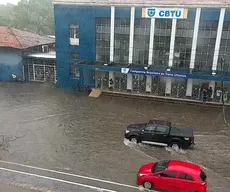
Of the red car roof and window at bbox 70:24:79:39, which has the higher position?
window at bbox 70:24:79:39

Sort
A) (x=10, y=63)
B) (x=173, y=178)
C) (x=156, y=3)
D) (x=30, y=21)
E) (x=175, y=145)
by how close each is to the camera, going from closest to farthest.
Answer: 1. (x=173, y=178)
2. (x=175, y=145)
3. (x=156, y=3)
4. (x=10, y=63)
5. (x=30, y=21)

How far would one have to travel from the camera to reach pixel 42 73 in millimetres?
31016

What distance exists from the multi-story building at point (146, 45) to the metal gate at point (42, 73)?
2.35 meters

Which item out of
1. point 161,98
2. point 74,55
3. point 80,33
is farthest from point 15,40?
point 161,98

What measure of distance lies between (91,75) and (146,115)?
8.42 m

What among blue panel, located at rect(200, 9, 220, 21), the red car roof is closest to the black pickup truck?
the red car roof

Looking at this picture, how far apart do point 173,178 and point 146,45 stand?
1607 centimetres

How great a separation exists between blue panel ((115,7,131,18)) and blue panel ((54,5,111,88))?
825 millimetres

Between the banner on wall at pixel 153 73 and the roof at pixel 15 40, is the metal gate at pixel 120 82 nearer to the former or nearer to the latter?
the banner on wall at pixel 153 73

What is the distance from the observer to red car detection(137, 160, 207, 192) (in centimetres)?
1122

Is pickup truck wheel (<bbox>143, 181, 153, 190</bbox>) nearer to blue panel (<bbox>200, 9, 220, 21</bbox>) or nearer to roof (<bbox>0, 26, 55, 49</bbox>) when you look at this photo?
blue panel (<bbox>200, 9, 220, 21</bbox>)

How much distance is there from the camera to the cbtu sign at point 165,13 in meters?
23.5

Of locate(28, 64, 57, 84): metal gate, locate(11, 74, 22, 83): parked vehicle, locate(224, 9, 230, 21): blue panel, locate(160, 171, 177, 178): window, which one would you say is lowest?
locate(160, 171, 177, 178): window

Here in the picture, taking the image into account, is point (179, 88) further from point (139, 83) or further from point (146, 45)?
point (146, 45)
